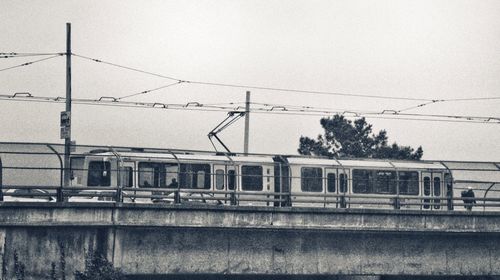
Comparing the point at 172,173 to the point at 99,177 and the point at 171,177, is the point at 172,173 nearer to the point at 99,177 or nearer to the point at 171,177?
the point at 171,177

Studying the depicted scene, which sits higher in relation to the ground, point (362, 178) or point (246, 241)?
point (362, 178)

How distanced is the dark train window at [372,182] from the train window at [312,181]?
1420 millimetres

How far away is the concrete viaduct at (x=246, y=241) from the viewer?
74.7 ft

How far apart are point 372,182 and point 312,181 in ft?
7.71

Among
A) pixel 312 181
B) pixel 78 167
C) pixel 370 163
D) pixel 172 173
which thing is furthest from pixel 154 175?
pixel 370 163

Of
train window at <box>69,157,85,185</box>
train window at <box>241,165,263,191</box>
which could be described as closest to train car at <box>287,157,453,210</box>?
train window at <box>241,165,263,191</box>

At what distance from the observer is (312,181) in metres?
37.7

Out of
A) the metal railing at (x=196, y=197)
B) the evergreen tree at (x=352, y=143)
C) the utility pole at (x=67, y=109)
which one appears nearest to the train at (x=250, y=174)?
the metal railing at (x=196, y=197)

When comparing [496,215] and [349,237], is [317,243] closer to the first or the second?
[349,237]

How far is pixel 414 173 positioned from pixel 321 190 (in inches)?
172

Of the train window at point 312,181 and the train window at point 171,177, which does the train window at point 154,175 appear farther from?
the train window at point 312,181

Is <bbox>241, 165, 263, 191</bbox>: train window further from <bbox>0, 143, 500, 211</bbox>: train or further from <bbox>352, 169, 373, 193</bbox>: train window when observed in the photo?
<bbox>352, 169, 373, 193</bbox>: train window

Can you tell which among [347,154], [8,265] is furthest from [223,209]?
[347,154]

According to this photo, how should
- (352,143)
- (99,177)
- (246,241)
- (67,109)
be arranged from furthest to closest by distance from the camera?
(352,143) < (67,109) < (99,177) < (246,241)
